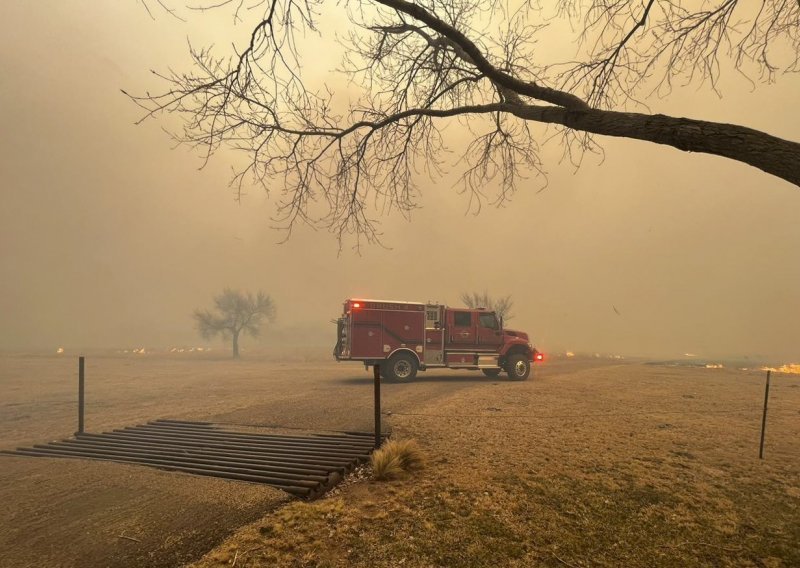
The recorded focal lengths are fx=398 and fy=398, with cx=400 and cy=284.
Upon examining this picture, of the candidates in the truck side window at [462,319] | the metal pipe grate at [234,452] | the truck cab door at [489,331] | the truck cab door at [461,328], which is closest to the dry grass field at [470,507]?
the metal pipe grate at [234,452]

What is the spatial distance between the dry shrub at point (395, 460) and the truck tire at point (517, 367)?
1131 centimetres

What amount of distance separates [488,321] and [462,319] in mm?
1132

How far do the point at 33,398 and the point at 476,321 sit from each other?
1570cm

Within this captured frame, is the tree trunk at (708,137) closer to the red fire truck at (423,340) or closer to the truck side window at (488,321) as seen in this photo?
the red fire truck at (423,340)

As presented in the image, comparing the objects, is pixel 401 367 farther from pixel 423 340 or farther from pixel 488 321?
pixel 488 321

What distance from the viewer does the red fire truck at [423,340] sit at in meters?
14.5

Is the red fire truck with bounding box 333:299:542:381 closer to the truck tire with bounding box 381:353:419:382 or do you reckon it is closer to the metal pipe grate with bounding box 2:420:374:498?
the truck tire with bounding box 381:353:419:382

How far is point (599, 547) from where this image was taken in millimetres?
3385

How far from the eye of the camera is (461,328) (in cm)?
1548

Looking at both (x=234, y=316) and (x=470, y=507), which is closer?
(x=470, y=507)

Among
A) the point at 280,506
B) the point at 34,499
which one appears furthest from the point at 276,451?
the point at 34,499

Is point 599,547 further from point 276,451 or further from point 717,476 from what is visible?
point 276,451

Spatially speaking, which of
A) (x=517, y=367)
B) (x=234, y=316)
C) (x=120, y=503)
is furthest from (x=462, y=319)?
(x=234, y=316)

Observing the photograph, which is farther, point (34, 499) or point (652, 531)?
point (34, 499)
